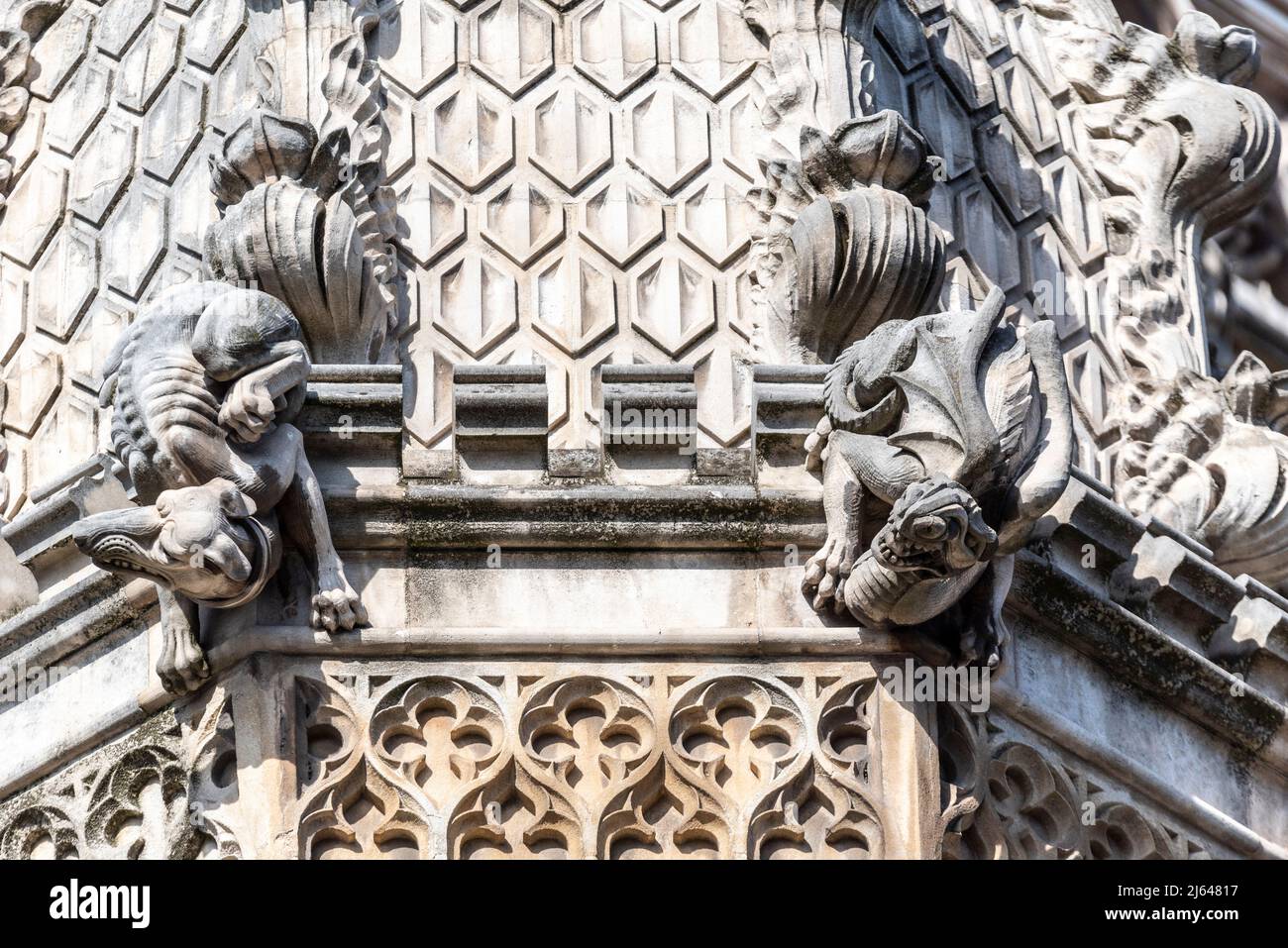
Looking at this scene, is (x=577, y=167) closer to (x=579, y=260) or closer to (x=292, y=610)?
(x=579, y=260)

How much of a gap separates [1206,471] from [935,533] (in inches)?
116

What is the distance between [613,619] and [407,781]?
94 centimetres

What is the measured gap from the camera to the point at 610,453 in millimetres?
12625

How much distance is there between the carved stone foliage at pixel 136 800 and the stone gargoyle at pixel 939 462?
7.29 feet

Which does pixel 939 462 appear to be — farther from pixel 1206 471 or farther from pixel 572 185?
pixel 1206 471

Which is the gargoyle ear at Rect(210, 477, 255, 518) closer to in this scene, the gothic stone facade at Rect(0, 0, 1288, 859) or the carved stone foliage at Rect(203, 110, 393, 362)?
the gothic stone facade at Rect(0, 0, 1288, 859)

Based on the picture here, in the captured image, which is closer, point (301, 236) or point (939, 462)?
point (939, 462)

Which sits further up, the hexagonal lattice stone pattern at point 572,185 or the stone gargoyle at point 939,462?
the hexagonal lattice stone pattern at point 572,185

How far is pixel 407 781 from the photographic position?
12086mm

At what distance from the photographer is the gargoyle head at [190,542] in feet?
39.0

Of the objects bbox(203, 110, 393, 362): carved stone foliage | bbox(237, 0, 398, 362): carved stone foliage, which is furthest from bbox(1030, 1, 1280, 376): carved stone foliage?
bbox(203, 110, 393, 362): carved stone foliage

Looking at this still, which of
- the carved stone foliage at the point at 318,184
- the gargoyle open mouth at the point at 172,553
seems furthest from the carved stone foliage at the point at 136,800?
the carved stone foliage at the point at 318,184

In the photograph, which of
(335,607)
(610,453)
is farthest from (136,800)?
(610,453)

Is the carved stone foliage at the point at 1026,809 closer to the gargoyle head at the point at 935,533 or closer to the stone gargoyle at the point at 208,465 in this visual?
the gargoyle head at the point at 935,533
